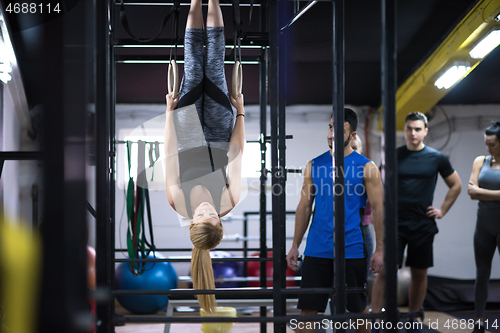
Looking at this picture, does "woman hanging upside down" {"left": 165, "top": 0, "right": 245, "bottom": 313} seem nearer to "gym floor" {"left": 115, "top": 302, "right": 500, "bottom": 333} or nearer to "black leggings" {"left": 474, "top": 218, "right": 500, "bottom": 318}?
"gym floor" {"left": 115, "top": 302, "right": 500, "bottom": 333}

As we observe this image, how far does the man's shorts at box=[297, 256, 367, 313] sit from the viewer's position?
220 centimetres

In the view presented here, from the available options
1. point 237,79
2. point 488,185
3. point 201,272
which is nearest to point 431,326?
point 488,185

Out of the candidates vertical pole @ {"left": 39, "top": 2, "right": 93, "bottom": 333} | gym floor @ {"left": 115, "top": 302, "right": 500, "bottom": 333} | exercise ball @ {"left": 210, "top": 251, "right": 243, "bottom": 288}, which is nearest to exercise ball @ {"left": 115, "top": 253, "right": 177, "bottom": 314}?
gym floor @ {"left": 115, "top": 302, "right": 500, "bottom": 333}

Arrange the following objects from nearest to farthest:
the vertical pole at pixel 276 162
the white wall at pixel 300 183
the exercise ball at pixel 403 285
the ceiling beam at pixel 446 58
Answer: the vertical pole at pixel 276 162 → the ceiling beam at pixel 446 58 → the exercise ball at pixel 403 285 → the white wall at pixel 300 183

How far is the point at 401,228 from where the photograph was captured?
306cm

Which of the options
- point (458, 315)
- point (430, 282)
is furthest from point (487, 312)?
point (430, 282)

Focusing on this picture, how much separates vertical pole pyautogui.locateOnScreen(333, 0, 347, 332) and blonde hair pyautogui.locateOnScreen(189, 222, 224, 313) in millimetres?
574

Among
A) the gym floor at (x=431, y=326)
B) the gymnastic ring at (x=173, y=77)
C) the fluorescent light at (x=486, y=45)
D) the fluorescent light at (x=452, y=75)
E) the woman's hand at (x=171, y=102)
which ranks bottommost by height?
the gym floor at (x=431, y=326)

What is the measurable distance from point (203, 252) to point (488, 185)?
8.13ft

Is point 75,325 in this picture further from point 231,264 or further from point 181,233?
point 181,233

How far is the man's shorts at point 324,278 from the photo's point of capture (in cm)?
220

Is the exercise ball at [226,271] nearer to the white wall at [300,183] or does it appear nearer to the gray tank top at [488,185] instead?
the white wall at [300,183]

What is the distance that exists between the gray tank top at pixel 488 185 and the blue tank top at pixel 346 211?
1444 mm

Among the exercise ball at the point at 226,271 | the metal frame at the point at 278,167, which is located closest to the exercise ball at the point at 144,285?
the exercise ball at the point at 226,271
